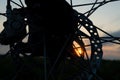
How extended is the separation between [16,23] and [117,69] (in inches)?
742

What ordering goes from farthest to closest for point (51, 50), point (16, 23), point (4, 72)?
point (4, 72) → point (51, 50) → point (16, 23)

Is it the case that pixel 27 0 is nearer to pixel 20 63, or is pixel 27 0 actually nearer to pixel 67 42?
pixel 67 42

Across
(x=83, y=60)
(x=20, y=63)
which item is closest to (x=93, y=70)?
(x=83, y=60)

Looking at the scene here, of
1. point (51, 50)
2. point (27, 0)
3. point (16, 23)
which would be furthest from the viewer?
point (51, 50)

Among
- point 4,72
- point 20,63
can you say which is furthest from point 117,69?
point 20,63

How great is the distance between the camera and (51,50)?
62.6 feet

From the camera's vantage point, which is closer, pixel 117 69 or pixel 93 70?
pixel 93 70

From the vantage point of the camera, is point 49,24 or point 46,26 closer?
point 49,24

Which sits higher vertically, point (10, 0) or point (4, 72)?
point (10, 0)

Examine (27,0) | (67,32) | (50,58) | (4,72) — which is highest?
(27,0)

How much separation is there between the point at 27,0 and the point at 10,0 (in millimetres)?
1831

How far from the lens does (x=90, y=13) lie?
18.3 m

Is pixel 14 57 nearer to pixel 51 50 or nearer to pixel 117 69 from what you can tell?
pixel 51 50

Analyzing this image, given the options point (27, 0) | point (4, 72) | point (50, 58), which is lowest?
point (4, 72)
